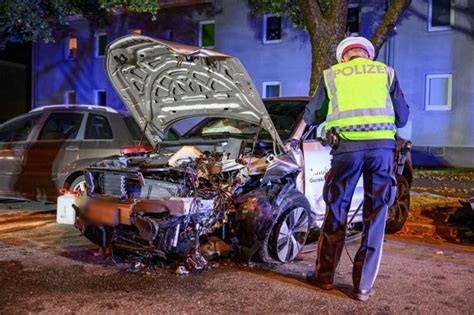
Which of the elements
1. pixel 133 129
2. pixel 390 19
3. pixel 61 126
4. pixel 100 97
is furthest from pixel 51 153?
pixel 100 97

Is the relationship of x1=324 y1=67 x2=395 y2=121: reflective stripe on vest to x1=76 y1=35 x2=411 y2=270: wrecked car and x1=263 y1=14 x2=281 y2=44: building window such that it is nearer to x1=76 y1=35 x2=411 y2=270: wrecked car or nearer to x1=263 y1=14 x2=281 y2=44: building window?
x1=76 y1=35 x2=411 y2=270: wrecked car

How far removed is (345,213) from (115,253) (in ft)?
7.19

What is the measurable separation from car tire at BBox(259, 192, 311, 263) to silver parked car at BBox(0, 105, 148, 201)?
343cm

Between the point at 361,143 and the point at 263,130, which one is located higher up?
the point at 263,130

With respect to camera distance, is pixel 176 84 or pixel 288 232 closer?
pixel 288 232

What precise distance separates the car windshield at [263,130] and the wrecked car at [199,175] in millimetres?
26

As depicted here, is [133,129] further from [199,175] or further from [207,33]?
[207,33]

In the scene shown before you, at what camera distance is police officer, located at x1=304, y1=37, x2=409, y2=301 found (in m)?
4.12

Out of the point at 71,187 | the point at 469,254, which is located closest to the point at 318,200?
the point at 469,254

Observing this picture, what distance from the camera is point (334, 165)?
4293 mm

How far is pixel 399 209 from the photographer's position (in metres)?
7.16

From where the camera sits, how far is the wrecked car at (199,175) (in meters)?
4.71

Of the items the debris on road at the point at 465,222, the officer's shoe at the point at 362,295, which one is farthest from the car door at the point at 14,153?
the debris on road at the point at 465,222

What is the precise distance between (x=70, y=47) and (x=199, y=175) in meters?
20.9
